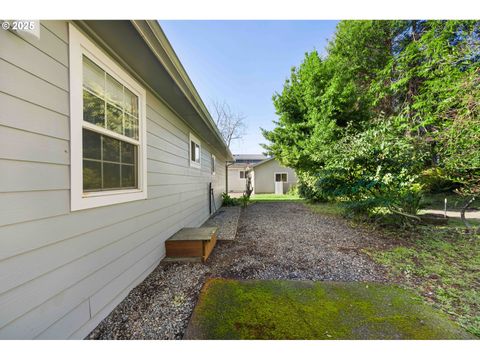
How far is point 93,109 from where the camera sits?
189 cm

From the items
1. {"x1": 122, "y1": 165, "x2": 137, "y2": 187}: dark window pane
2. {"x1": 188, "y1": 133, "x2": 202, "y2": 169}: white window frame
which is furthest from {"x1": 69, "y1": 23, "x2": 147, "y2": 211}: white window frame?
{"x1": 188, "y1": 133, "x2": 202, "y2": 169}: white window frame

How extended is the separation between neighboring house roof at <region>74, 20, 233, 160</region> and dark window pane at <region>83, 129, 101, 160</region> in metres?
0.90

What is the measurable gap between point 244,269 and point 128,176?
206 centimetres

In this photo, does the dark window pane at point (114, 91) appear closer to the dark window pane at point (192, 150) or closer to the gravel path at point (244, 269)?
the gravel path at point (244, 269)

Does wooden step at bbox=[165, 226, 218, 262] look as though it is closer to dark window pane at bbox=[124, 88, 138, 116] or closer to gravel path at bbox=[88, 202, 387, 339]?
gravel path at bbox=[88, 202, 387, 339]

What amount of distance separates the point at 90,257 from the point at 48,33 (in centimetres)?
177

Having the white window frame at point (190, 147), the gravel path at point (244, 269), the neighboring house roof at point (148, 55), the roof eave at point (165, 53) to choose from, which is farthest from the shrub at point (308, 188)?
the neighboring house roof at point (148, 55)

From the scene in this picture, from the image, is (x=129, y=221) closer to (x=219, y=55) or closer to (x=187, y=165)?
(x=187, y=165)

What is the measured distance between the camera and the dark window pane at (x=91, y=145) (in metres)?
1.80

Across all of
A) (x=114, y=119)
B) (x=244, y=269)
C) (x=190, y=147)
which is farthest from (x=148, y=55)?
(x=244, y=269)

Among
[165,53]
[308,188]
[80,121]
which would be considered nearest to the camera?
[80,121]

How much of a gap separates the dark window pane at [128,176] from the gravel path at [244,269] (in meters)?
1.27

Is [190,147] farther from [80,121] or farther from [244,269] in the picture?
[80,121]
